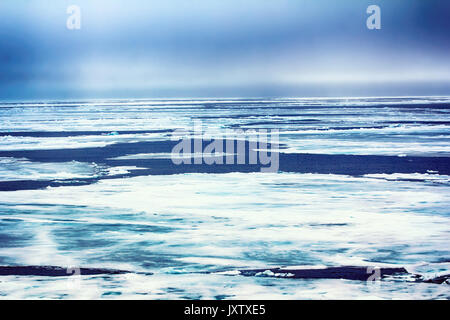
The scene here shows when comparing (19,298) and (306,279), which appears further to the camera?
(306,279)

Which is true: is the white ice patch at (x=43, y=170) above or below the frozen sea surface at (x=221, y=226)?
below

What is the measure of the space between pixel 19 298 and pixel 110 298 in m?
0.52

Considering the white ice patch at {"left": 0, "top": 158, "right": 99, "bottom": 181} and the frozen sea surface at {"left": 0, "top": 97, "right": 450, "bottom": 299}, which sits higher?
the frozen sea surface at {"left": 0, "top": 97, "right": 450, "bottom": 299}

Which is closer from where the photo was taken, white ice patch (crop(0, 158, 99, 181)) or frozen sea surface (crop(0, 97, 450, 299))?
frozen sea surface (crop(0, 97, 450, 299))

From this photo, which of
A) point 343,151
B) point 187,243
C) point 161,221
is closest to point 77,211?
point 161,221

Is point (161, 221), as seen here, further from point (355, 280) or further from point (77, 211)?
point (355, 280)

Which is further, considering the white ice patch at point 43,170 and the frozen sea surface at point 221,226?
the white ice patch at point 43,170

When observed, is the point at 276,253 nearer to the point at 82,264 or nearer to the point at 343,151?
the point at 82,264

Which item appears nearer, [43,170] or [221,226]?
[221,226]

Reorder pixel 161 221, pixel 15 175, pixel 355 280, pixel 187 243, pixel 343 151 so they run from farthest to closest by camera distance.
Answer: pixel 343 151
pixel 15 175
pixel 161 221
pixel 187 243
pixel 355 280

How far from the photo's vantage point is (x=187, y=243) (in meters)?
5.27

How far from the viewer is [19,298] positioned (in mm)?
3891

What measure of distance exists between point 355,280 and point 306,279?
299 mm
